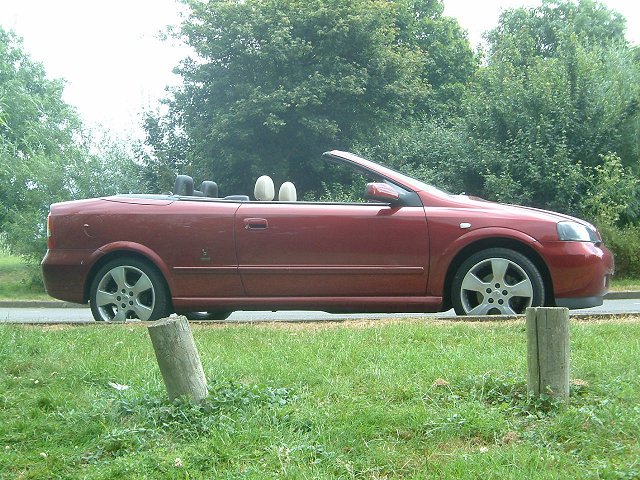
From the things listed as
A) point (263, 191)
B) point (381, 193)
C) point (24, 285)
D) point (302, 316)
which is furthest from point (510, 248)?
point (24, 285)

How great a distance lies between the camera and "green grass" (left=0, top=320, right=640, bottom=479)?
3.39 m

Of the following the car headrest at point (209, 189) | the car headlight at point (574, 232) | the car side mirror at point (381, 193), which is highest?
the car headrest at point (209, 189)

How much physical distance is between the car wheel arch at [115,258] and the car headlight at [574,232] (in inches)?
138

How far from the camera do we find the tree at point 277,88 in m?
24.9

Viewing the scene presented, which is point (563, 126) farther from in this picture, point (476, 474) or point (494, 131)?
point (476, 474)

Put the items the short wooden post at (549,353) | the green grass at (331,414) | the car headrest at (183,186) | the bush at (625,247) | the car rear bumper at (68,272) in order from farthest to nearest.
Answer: the bush at (625,247), the car headrest at (183,186), the car rear bumper at (68,272), the short wooden post at (549,353), the green grass at (331,414)

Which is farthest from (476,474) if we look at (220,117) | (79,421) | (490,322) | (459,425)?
(220,117)

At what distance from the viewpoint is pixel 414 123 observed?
25.2 m

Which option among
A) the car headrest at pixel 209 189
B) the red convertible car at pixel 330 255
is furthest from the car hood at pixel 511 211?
A: the car headrest at pixel 209 189

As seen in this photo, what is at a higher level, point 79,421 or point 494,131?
point 494,131

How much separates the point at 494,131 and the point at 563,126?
6.72 feet

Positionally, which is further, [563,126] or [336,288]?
[563,126]

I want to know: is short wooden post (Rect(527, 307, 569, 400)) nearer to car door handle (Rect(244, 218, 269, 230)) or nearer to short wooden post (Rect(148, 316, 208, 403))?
short wooden post (Rect(148, 316, 208, 403))

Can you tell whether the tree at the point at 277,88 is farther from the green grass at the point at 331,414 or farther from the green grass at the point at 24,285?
the green grass at the point at 331,414
